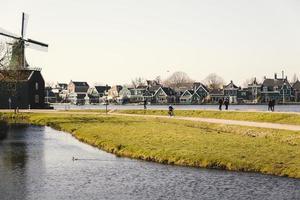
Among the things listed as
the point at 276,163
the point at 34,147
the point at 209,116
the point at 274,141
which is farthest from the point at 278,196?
the point at 209,116

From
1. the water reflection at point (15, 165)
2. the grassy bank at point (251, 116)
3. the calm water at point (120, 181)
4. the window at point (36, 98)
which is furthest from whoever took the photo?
the window at point (36, 98)

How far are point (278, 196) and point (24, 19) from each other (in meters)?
90.5

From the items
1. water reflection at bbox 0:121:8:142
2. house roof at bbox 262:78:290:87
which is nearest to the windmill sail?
water reflection at bbox 0:121:8:142

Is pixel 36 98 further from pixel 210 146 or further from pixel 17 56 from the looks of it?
pixel 210 146

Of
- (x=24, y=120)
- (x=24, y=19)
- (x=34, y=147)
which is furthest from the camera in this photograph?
(x=24, y=19)

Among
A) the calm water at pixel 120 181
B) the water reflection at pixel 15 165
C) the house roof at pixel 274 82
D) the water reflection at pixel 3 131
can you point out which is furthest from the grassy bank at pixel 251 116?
the house roof at pixel 274 82

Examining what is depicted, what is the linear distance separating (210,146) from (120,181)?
Result: 10.9 metres

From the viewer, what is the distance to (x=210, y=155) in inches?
1224

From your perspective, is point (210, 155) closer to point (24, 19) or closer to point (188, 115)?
point (188, 115)

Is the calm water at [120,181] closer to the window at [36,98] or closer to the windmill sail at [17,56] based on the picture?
the windmill sail at [17,56]

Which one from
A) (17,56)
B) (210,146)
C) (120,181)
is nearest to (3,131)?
(210,146)

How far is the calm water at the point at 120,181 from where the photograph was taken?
73.8 ft

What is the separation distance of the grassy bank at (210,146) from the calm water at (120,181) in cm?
138

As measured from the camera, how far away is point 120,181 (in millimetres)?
25812
